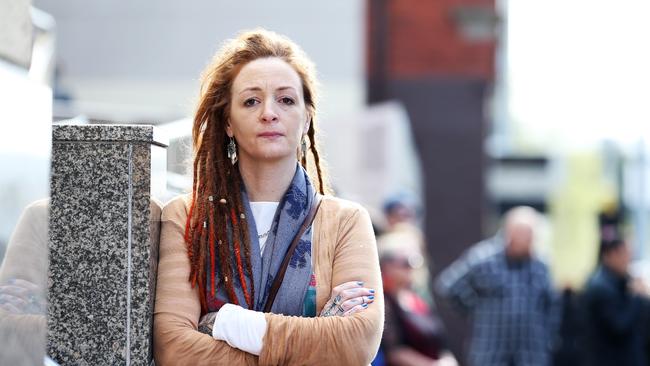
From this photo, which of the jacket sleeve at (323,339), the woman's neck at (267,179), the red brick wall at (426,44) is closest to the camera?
the jacket sleeve at (323,339)

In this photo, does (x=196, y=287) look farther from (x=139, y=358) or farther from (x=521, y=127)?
(x=521, y=127)

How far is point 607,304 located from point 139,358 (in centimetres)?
923

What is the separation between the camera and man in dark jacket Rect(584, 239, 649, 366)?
12.6 metres

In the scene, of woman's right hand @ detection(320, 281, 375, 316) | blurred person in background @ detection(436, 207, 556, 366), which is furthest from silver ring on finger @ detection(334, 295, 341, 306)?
blurred person in background @ detection(436, 207, 556, 366)

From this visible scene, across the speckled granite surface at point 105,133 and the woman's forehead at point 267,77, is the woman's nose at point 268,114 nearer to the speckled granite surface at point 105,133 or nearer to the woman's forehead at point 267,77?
the woman's forehead at point 267,77

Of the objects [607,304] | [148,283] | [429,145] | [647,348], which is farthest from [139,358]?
[429,145]

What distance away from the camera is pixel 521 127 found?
318 feet

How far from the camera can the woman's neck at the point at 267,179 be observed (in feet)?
13.9

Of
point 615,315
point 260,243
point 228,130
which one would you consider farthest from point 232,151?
point 615,315

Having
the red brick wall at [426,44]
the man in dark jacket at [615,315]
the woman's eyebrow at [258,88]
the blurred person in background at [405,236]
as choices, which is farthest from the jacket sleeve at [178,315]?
the red brick wall at [426,44]

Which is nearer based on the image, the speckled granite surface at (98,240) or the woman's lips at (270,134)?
the speckled granite surface at (98,240)

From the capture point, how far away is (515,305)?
38.2ft

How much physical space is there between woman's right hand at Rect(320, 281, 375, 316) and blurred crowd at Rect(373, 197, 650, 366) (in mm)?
4669

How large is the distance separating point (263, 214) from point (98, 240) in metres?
0.53
